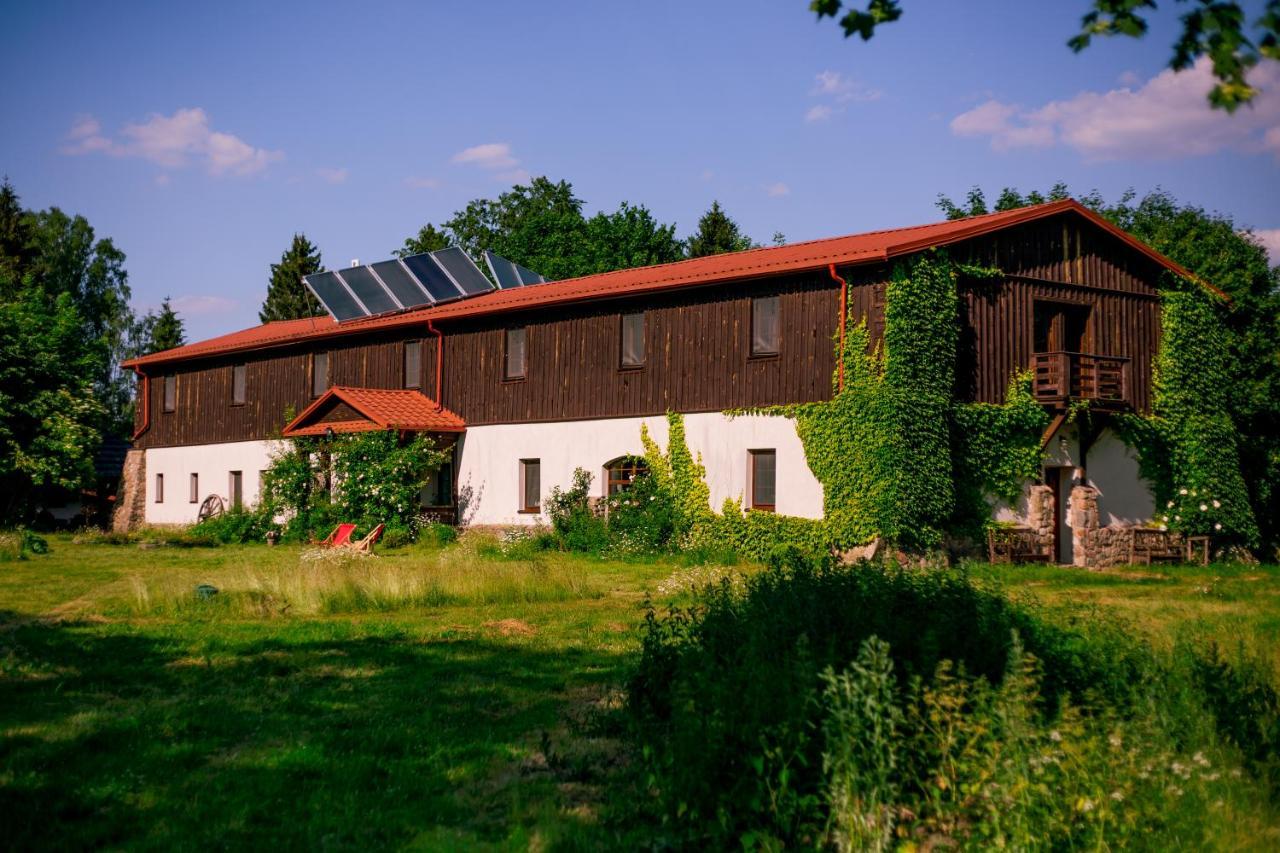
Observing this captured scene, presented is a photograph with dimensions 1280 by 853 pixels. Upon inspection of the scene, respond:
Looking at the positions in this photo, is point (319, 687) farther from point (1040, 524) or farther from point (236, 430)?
point (236, 430)

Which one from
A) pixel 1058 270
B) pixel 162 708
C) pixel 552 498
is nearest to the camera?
pixel 162 708

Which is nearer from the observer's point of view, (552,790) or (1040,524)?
(552,790)

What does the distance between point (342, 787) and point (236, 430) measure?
31536mm

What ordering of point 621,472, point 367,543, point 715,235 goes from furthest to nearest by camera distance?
point 715,235, point 621,472, point 367,543

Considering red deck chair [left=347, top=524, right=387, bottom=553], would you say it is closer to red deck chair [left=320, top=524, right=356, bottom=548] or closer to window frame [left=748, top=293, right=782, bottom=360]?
red deck chair [left=320, top=524, right=356, bottom=548]

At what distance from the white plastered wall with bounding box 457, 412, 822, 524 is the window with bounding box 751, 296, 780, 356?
4.80ft

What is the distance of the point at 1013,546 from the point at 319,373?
69.5 ft

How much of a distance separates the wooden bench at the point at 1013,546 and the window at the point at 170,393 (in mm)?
28281

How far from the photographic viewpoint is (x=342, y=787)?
714 centimetres

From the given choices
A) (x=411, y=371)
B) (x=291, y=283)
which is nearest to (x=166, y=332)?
(x=291, y=283)

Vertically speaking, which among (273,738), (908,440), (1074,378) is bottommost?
(273,738)

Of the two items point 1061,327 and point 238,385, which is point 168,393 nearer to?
point 238,385

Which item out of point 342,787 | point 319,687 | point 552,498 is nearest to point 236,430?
point 552,498

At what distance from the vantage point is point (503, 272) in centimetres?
3662
